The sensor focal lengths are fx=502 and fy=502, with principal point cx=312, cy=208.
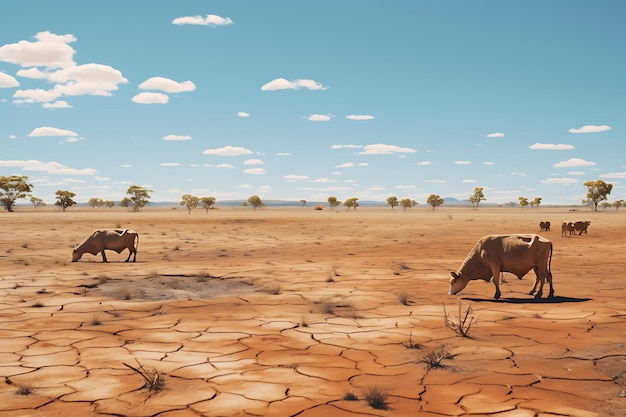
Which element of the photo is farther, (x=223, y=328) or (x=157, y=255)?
(x=157, y=255)

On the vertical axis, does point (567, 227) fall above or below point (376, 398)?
above

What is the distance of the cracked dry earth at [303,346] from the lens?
4.65 metres

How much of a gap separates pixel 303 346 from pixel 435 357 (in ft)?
5.64

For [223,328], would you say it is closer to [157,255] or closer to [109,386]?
[109,386]

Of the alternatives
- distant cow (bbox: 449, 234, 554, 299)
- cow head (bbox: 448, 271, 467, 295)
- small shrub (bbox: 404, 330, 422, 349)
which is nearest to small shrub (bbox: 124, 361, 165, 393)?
small shrub (bbox: 404, 330, 422, 349)

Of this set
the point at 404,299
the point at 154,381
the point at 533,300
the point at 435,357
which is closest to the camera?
the point at 154,381

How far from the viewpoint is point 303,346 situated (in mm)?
6562

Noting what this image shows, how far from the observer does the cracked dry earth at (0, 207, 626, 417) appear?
465cm

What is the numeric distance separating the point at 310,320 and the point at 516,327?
124 inches

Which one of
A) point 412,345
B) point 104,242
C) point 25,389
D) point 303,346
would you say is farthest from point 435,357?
point 104,242

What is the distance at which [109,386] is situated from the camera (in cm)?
503

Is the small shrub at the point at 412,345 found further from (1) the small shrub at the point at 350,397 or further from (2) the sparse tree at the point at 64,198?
(2) the sparse tree at the point at 64,198

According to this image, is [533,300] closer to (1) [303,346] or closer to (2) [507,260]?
(2) [507,260]

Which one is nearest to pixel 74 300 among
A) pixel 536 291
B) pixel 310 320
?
pixel 310 320
